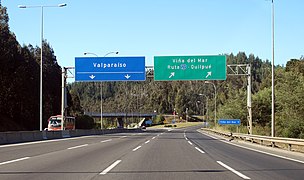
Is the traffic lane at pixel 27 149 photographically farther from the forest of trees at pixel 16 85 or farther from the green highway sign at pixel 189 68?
the forest of trees at pixel 16 85

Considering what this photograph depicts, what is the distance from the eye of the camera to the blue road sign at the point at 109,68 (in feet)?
141

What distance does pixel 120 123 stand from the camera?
151625 mm

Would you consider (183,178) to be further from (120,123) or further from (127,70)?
(120,123)

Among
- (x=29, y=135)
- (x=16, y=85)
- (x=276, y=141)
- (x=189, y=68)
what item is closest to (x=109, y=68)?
(x=189, y=68)

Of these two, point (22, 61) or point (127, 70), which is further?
point (22, 61)

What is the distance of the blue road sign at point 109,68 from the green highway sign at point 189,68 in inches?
76.7

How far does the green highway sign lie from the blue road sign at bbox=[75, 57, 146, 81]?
195 cm

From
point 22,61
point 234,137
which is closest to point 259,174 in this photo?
point 234,137

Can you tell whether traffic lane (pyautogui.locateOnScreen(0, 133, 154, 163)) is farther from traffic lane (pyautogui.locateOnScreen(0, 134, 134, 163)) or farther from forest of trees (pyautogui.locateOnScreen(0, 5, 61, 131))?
forest of trees (pyautogui.locateOnScreen(0, 5, 61, 131))

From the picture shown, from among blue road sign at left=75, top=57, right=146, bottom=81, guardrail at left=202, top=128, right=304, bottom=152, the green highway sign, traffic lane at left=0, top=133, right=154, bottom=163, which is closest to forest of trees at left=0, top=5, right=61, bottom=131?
blue road sign at left=75, top=57, right=146, bottom=81

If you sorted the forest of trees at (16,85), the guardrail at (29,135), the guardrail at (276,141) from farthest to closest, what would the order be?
the forest of trees at (16,85), the guardrail at (29,135), the guardrail at (276,141)

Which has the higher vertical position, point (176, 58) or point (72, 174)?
point (176, 58)

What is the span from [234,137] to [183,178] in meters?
32.5

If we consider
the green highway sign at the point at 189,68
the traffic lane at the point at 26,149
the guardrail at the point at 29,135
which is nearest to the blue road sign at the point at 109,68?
the green highway sign at the point at 189,68
